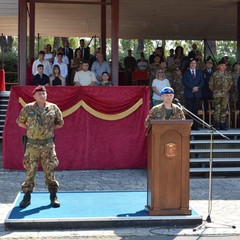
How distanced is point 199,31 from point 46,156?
13263 mm

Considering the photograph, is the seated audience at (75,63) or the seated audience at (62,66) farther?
the seated audience at (75,63)

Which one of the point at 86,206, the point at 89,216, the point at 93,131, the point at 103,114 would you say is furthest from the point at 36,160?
the point at 103,114

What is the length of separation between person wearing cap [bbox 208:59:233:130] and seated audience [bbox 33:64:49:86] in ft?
13.2

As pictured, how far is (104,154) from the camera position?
1131cm

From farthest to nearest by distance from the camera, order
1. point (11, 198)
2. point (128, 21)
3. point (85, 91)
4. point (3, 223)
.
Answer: point (128, 21), point (85, 91), point (11, 198), point (3, 223)

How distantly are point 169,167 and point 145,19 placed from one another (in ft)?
35.4

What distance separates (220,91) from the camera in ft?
39.1

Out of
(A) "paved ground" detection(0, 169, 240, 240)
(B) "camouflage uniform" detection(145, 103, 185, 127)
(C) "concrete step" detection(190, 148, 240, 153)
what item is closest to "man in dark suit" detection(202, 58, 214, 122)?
(C) "concrete step" detection(190, 148, 240, 153)

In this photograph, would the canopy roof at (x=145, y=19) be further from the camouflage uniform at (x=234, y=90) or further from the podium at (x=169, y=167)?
the podium at (x=169, y=167)

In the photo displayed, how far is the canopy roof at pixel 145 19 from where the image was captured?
47.3 feet

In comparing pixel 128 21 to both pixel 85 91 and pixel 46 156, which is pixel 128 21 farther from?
pixel 46 156

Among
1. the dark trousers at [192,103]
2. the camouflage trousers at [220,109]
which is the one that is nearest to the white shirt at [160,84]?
the dark trousers at [192,103]

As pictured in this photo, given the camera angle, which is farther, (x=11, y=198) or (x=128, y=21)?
(x=128, y=21)

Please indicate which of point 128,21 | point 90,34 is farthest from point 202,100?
point 90,34
